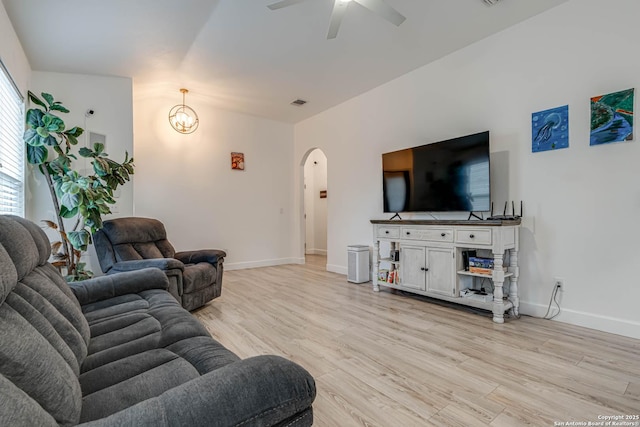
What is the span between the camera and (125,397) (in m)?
0.93

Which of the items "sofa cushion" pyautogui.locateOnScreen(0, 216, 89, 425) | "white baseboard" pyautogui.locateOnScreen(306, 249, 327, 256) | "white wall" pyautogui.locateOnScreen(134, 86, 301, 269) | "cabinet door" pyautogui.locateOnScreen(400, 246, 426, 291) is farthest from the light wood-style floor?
"white baseboard" pyautogui.locateOnScreen(306, 249, 327, 256)

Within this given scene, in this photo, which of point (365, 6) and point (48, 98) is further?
point (48, 98)

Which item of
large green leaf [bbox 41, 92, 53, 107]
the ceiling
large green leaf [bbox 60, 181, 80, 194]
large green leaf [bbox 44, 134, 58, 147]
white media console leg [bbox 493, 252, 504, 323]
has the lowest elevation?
white media console leg [bbox 493, 252, 504, 323]

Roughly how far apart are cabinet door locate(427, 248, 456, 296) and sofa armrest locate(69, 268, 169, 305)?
2.49 meters

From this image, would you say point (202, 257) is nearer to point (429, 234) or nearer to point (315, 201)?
point (429, 234)

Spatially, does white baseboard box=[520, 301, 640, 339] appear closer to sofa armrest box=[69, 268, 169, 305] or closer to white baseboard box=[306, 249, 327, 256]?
sofa armrest box=[69, 268, 169, 305]

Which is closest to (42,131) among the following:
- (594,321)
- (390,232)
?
(390,232)

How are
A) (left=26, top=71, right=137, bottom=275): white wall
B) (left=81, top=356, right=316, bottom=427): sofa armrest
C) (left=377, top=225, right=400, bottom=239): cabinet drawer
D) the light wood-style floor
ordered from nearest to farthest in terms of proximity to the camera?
(left=81, top=356, right=316, bottom=427): sofa armrest
the light wood-style floor
(left=26, top=71, right=137, bottom=275): white wall
(left=377, top=225, right=400, bottom=239): cabinet drawer

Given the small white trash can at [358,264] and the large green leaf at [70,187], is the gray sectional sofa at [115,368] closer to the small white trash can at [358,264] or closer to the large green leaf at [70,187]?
the large green leaf at [70,187]

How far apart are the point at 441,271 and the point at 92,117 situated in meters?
4.24

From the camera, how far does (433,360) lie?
2.02 meters

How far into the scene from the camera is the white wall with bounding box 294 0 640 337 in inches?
93.0

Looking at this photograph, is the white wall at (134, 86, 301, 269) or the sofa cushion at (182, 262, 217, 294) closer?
the sofa cushion at (182, 262, 217, 294)

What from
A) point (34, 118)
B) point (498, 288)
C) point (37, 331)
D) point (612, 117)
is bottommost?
point (498, 288)
